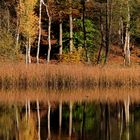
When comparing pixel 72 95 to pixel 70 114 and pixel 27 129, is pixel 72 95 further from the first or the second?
pixel 27 129

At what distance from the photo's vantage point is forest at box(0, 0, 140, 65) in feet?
153

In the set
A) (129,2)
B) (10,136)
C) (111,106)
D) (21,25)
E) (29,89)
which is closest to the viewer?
(10,136)

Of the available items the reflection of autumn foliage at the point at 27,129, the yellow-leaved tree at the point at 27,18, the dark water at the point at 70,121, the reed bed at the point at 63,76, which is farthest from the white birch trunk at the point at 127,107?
the yellow-leaved tree at the point at 27,18

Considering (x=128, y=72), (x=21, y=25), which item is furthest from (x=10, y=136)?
(x=21, y=25)

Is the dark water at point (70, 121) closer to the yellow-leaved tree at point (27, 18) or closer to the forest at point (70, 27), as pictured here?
the forest at point (70, 27)

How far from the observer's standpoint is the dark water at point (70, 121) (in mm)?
17984

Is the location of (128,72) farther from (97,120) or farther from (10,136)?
(10,136)

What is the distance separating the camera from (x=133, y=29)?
57.9m

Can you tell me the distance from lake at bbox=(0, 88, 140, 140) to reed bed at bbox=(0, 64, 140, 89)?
4.21 ft

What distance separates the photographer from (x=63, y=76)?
3503cm

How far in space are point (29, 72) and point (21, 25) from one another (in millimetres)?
14043

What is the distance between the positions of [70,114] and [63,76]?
1144 cm

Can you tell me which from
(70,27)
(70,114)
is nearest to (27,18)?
(70,27)

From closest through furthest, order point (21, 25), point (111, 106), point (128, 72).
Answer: point (111, 106) → point (128, 72) → point (21, 25)
